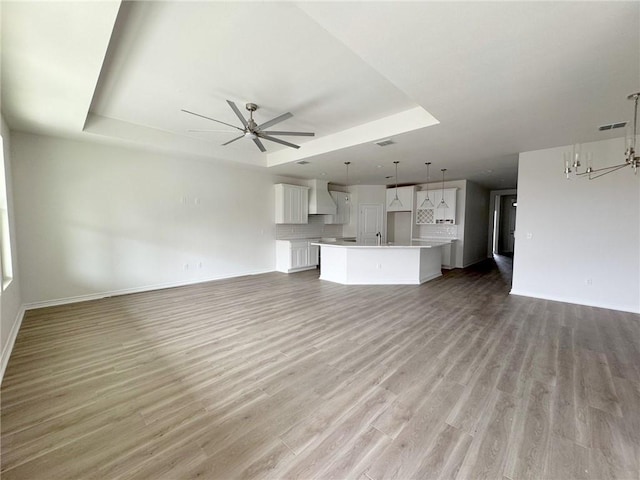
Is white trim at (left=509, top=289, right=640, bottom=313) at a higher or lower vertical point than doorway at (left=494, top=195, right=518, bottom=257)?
lower

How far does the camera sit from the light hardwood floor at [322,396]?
1538mm

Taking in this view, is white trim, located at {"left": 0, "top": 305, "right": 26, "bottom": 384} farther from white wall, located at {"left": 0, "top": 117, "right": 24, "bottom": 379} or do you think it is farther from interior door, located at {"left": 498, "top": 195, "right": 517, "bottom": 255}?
interior door, located at {"left": 498, "top": 195, "right": 517, "bottom": 255}

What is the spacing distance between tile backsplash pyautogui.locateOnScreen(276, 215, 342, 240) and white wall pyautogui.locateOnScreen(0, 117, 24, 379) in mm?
5032

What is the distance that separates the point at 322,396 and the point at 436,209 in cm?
764

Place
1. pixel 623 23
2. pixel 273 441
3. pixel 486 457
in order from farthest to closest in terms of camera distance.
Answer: pixel 623 23 → pixel 273 441 → pixel 486 457

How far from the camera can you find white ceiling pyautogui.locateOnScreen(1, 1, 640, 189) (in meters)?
1.81

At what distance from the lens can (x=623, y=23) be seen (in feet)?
5.91

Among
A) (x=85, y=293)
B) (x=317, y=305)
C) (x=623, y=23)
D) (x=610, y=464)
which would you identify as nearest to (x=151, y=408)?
(x=317, y=305)

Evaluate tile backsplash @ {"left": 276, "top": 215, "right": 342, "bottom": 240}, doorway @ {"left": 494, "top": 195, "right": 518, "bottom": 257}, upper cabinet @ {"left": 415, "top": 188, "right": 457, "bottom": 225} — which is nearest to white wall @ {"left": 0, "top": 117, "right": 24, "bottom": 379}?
tile backsplash @ {"left": 276, "top": 215, "right": 342, "bottom": 240}

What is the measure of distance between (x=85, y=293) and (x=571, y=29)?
7034 millimetres

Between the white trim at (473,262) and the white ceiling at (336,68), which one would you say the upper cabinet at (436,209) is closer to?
the white trim at (473,262)

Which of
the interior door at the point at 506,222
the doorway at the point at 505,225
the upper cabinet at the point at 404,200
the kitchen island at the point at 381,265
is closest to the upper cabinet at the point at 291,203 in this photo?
the kitchen island at the point at 381,265

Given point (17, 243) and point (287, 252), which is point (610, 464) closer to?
point (287, 252)

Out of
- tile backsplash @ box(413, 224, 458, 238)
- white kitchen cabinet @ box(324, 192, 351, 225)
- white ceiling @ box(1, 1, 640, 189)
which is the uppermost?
white ceiling @ box(1, 1, 640, 189)
